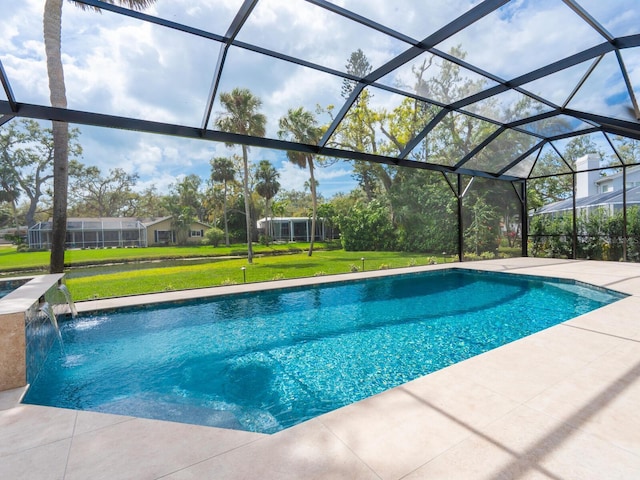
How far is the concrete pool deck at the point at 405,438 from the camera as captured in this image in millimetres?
1695

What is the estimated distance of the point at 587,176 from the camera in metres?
11.4

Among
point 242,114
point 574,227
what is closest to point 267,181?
point 242,114

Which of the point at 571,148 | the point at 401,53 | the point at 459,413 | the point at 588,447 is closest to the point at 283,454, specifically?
the point at 459,413

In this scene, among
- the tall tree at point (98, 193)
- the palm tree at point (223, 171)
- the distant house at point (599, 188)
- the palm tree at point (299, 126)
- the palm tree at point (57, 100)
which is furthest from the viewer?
the palm tree at point (223, 171)

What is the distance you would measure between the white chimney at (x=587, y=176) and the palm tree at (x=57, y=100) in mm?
13637

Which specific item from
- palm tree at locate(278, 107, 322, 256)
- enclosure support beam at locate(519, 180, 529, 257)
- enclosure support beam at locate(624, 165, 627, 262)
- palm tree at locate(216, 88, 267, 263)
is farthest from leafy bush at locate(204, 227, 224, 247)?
enclosure support beam at locate(624, 165, 627, 262)

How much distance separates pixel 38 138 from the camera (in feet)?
23.3

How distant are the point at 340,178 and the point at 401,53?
11716 millimetres

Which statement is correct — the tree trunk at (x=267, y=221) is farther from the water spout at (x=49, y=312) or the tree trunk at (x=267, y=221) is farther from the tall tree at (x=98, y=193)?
the water spout at (x=49, y=312)

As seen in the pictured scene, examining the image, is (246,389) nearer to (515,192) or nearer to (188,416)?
(188,416)

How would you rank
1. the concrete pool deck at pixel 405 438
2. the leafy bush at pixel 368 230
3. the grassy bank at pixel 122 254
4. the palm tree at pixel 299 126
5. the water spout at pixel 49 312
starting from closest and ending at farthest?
the concrete pool deck at pixel 405 438 → the water spout at pixel 49 312 → the grassy bank at pixel 122 254 → the palm tree at pixel 299 126 → the leafy bush at pixel 368 230

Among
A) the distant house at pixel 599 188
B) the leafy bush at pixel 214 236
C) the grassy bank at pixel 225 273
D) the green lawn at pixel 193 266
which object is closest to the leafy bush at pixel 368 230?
the grassy bank at pixel 225 273

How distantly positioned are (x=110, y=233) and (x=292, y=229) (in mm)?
7587

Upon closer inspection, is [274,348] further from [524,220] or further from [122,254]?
[524,220]
